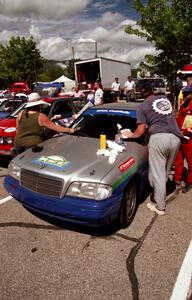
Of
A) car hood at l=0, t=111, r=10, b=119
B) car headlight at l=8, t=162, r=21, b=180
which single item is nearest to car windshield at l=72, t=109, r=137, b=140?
car headlight at l=8, t=162, r=21, b=180

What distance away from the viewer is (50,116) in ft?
25.2

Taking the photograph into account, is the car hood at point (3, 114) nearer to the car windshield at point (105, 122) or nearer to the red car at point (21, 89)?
the car windshield at point (105, 122)

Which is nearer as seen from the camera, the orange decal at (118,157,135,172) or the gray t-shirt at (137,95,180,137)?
the orange decal at (118,157,135,172)

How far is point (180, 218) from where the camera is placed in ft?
15.0

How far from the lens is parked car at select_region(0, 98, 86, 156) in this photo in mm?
6855

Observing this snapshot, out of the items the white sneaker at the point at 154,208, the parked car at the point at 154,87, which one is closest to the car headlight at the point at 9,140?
the parked car at the point at 154,87

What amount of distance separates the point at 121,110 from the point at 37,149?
5.19 feet

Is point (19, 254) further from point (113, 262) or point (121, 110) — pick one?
point (121, 110)

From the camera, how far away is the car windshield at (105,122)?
5086 mm

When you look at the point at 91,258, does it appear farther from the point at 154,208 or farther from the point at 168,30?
the point at 168,30

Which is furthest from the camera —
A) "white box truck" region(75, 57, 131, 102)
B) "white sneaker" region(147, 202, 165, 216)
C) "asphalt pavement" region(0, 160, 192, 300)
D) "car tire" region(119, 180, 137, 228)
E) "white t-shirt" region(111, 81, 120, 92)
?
"white box truck" region(75, 57, 131, 102)

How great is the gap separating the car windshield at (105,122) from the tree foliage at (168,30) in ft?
28.7

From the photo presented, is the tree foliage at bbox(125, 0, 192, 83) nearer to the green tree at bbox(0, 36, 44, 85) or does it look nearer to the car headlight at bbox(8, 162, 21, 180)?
the car headlight at bbox(8, 162, 21, 180)

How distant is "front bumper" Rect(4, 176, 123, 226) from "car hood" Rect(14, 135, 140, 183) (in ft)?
0.84
